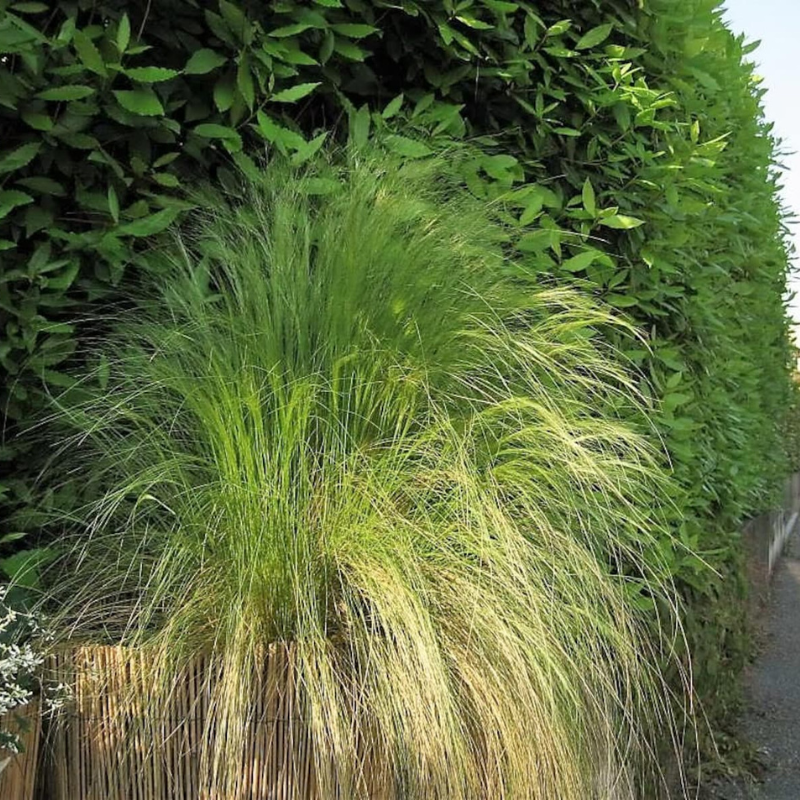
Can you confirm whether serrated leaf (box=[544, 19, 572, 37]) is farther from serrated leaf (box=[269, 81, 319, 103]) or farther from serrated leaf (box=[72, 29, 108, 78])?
serrated leaf (box=[72, 29, 108, 78])

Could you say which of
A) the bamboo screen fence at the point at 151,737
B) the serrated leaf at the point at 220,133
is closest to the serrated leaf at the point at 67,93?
the serrated leaf at the point at 220,133

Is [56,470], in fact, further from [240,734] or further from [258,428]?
[240,734]

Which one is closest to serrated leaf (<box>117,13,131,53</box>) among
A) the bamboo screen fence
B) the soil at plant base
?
the bamboo screen fence

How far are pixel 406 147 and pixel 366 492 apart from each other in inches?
32.7

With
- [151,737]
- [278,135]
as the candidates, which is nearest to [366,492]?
[151,737]

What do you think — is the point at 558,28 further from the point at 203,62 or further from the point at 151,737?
the point at 151,737

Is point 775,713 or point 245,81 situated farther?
point 775,713

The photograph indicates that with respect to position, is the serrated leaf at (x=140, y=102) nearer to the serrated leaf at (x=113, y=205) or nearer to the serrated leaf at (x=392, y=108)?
the serrated leaf at (x=113, y=205)

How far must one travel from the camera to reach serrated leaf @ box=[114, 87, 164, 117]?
5.87ft

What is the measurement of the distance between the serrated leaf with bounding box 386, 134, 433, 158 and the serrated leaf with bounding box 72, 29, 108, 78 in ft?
2.05

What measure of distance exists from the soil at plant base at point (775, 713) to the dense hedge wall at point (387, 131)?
1.34 feet

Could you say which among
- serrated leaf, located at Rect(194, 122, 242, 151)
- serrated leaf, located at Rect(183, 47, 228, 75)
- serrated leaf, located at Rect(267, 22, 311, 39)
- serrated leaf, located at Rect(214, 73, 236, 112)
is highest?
serrated leaf, located at Rect(267, 22, 311, 39)

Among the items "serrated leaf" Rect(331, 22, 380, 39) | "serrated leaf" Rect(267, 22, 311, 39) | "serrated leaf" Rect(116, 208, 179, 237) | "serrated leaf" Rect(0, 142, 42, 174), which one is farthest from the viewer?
"serrated leaf" Rect(331, 22, 380, 39)

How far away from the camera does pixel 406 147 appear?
2057 mm
